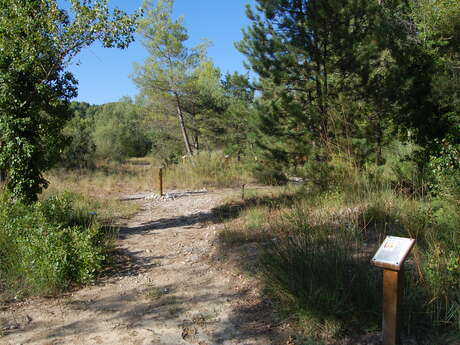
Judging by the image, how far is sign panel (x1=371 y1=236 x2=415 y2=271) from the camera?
228 centimetres

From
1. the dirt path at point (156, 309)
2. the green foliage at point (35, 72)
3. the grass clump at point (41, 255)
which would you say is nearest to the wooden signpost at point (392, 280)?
the dirt path at point (156, 309)

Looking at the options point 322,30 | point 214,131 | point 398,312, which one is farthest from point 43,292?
point 214,131

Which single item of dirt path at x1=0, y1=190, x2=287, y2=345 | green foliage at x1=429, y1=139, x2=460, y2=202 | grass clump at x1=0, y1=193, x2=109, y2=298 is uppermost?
green foliage at x1=429, y1=139, x2=460, y2=202

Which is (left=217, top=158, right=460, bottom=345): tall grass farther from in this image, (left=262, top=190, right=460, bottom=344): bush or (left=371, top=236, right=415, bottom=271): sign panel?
(left=371, top=236, right=415, bottom=271): sign panel

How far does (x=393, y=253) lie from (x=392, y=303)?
31 cm

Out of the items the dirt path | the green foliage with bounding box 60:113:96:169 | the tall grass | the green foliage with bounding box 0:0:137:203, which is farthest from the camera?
the green foliage with bounding box 60:113:96:169

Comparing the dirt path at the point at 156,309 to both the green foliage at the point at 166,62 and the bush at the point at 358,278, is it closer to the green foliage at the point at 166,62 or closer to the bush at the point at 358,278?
the bush at the point at 358,278

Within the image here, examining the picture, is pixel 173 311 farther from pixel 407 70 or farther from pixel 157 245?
pixel 407 70

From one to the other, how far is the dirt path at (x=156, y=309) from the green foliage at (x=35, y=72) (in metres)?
1.89

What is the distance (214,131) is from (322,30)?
1629 centimetres

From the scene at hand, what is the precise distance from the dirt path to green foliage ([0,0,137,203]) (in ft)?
6.19

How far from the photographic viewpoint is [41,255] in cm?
405

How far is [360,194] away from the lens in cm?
511

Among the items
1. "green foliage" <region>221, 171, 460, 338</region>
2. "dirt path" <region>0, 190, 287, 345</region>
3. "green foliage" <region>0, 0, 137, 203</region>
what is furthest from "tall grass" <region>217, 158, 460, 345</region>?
"green foliage" <region>0, 0, 137, 203</region>
